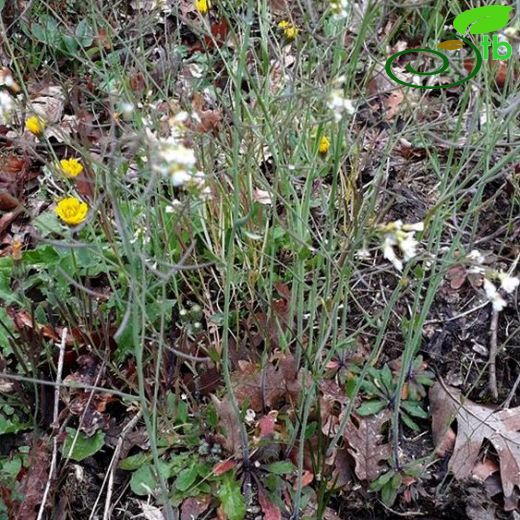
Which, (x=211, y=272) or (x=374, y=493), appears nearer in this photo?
(x=374, y=493)

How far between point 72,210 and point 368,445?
967mm

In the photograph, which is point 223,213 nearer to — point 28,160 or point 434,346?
point 434,346

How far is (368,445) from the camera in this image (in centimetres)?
157

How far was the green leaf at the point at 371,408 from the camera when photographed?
1614mm

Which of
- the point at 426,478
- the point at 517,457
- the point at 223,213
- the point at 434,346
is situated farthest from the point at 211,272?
the point at 517,457

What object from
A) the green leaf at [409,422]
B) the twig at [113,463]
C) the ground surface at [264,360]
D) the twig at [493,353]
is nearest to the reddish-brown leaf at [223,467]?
the ground surface at [264,360]

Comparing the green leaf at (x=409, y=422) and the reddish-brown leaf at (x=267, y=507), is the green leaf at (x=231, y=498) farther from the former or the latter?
the green leaf at (x=409, y=422)

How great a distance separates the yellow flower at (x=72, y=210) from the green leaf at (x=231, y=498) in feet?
2.47

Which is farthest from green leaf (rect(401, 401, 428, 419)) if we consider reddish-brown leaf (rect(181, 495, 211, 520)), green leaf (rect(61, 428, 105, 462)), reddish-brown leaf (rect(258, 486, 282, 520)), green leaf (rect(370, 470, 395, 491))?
green leaf (rect(61, 428, 105, 462))

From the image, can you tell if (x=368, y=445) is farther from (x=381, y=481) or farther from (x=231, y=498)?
(x=231, y=498)

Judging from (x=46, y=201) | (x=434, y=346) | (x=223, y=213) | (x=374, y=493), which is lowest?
(x=374, y=493)

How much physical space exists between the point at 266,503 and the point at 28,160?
1.41 meters

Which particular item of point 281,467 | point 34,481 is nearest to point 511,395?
point 281,467

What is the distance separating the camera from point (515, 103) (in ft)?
3.24
